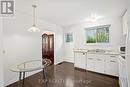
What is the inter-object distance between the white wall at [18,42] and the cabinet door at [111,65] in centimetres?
287

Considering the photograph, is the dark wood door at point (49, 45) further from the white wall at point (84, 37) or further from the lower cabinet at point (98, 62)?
the lower cabinet at point (98, 62)

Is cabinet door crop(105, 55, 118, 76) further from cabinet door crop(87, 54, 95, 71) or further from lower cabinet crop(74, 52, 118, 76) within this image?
cabinet door crop(87, 54, 95, 71)

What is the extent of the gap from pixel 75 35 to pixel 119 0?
11.9ft

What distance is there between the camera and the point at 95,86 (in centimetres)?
281

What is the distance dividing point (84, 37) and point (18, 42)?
3527mm

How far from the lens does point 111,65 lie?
354cm

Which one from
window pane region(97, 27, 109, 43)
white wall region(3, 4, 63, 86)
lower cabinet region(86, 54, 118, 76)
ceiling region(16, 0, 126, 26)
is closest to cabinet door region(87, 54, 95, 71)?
lower cabinet region(86, 54, 118, 76)

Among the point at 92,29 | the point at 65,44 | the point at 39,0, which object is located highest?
the point at 39,0

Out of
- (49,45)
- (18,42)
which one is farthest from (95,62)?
(18,42)

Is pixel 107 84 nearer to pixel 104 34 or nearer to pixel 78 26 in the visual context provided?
pixel 104 34

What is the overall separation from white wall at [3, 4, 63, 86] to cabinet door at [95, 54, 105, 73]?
2.52 meters

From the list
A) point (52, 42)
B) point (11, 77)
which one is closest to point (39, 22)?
point (52, 42)

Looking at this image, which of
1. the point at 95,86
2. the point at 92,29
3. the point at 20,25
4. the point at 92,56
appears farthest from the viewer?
the point at 92,29

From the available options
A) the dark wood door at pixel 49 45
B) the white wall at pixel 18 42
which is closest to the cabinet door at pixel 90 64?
the white wall at pixel 18 42
